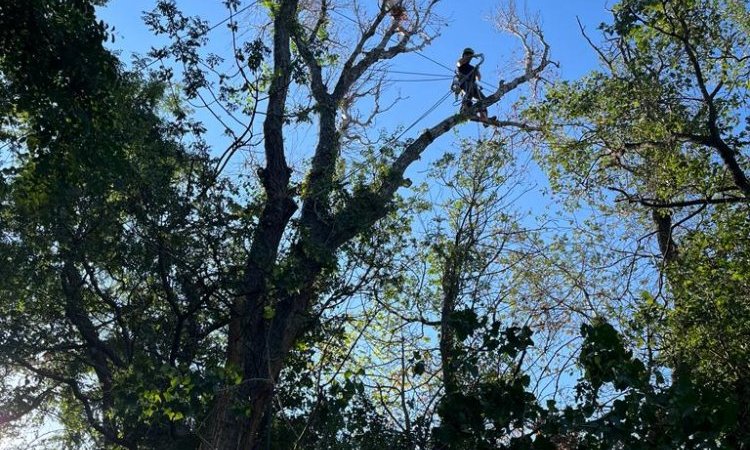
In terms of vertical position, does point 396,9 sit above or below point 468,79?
above

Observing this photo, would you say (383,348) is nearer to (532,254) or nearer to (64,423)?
(532,254)

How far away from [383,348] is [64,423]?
5.00 meters

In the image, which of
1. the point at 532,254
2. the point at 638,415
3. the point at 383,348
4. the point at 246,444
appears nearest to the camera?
the point at 638,415

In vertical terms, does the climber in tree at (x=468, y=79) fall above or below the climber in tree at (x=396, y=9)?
below

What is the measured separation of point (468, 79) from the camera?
1355 cm

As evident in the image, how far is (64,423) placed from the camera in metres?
12.0

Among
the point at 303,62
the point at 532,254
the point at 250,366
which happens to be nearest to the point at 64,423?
the point at 250,366

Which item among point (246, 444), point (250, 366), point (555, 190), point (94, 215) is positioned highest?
point (555, 190)

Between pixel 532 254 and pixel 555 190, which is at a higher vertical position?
pixel 555 190

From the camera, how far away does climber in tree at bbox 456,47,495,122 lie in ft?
43.9

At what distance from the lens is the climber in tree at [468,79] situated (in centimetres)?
1338

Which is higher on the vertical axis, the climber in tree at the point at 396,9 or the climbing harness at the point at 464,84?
the climber in tree at the point at 396,9

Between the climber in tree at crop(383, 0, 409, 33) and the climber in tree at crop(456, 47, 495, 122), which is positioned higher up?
the climber in tree at crop(383, 0, 409, 33)

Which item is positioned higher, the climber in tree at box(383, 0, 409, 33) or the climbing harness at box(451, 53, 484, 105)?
the climber in tree at box(383, 0, 409, 33)
